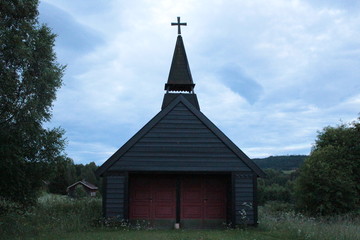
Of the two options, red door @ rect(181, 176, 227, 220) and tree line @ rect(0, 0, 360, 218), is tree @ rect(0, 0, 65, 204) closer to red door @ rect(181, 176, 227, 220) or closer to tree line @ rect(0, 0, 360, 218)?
tree line @ rect(0, 0, 360, 218)

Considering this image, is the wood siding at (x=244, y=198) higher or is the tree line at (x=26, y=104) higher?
the tree line at (x=26, y=104)

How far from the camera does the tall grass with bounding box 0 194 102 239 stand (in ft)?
46.1

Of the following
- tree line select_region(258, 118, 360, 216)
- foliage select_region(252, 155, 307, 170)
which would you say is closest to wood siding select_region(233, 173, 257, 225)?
tree line select_region(258, 118, 360, 216)

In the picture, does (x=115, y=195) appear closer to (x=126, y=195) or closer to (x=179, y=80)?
(x=126, y=195)

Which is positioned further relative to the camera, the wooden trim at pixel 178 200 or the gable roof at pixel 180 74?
the gable roof at pixel 180 74

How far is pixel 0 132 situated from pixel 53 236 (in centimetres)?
594

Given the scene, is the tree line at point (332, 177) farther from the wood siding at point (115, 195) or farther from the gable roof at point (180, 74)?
the wood siding at point (115, 195)

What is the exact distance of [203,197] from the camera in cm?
1827

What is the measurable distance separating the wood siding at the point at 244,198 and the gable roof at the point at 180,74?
583cm

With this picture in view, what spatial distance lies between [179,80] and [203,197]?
6120mm

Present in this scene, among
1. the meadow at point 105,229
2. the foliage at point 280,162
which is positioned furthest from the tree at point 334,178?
the foliage at point 280,162

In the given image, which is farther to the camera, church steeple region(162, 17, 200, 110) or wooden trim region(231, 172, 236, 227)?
church steeple region(162, 17, 200, 110)

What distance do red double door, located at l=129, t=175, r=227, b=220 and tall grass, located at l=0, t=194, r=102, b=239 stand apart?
2.03m

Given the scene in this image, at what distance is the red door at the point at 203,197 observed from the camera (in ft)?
59.5
